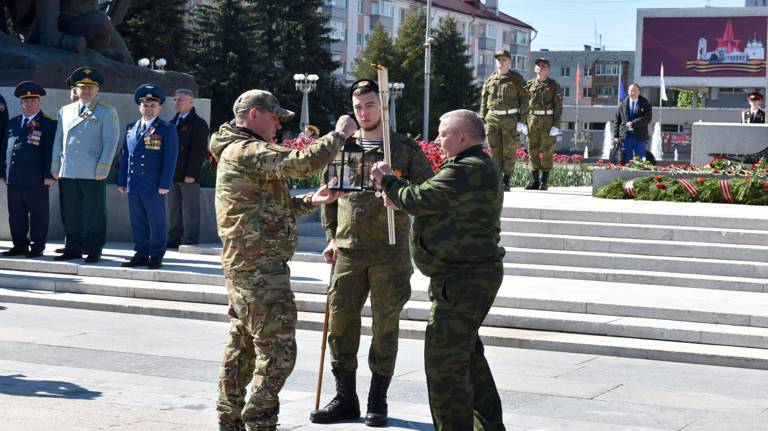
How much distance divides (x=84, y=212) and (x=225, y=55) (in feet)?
159

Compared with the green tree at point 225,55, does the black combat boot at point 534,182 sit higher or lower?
lower

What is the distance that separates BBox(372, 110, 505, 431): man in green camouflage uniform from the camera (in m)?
6.46

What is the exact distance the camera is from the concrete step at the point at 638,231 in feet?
46.6

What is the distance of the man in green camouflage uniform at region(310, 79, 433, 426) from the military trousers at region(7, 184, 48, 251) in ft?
25.9

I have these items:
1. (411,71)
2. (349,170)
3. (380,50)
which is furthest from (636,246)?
(380,50)

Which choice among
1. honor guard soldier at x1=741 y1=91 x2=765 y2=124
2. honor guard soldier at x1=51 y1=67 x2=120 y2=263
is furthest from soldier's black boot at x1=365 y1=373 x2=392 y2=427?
honor guard soldier at x1=741 y1=91 x2=765 y2=124

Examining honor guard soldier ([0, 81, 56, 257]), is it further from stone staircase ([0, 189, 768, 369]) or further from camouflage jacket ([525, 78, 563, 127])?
camouflage jacket ([525, 78, 563, 127])

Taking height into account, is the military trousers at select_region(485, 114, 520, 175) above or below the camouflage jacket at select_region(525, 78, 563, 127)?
below

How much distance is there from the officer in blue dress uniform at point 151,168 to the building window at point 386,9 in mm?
93877

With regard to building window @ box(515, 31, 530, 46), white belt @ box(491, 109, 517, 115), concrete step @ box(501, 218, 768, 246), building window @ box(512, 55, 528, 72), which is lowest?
concrete step @ box(501, 218, 768, 246)

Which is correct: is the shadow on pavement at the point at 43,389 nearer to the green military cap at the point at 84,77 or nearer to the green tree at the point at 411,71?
the green military cap at the point at 84,77

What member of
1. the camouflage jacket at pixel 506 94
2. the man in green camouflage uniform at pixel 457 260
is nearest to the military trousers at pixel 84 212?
the camouflage jacket at pixel 506 94

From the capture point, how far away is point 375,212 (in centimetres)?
795

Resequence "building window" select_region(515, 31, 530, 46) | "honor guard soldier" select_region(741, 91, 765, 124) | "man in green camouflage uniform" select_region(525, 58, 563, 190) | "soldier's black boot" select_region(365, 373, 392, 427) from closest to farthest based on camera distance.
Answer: "soldier's black boot" select_region(365, 373, 392, 427)
"man in green camouflage uniform" select_region(525, 58, 563, 190)
"honor guard soldier" select_region(741, 91, 765, 124)
"building window" select_region(515, 31, 530, 46)
